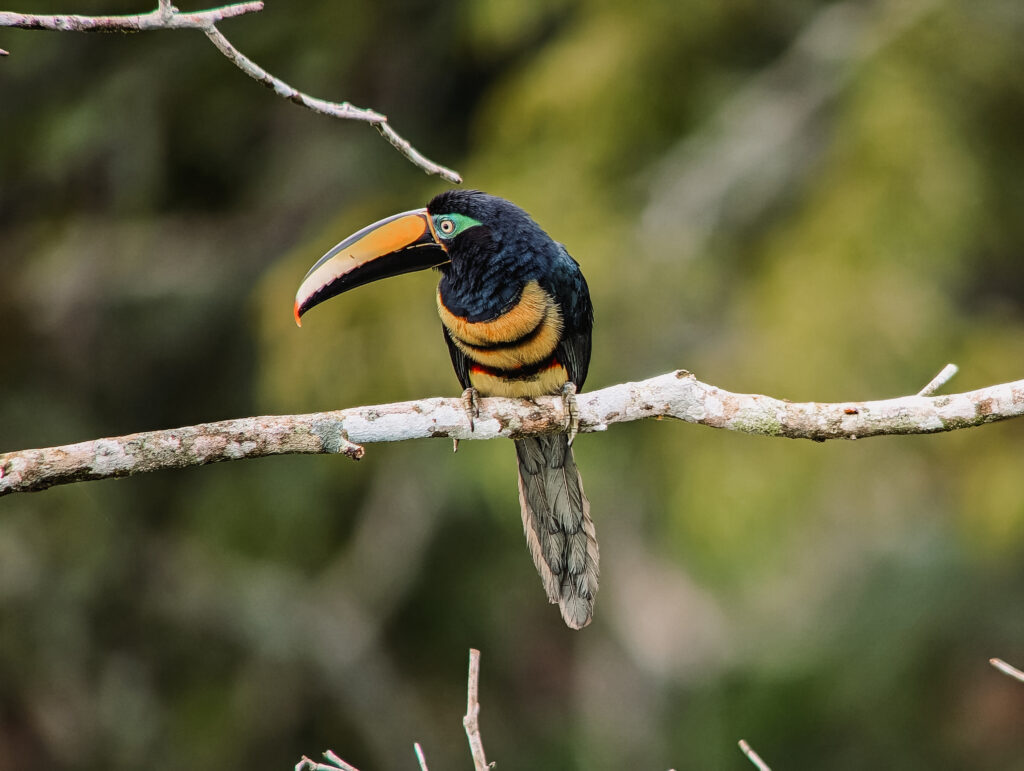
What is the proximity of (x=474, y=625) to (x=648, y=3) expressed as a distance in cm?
418

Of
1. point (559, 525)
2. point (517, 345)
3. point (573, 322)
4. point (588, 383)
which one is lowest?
point (559, 525)

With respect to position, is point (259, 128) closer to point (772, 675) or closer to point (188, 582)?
point (188, 582)

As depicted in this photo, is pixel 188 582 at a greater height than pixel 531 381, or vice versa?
pixel 188 582

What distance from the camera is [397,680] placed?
8.50 metres

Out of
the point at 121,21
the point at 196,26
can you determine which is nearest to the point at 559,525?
the point at 196,26

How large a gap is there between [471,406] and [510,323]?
1.46 ft

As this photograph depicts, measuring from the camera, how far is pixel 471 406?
11.6 ft

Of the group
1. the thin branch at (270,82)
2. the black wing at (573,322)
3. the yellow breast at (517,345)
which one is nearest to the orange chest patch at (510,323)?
the yellow breast at (517,345)

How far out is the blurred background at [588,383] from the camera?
6168 mm

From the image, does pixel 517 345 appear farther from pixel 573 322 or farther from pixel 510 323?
pixel 573 322

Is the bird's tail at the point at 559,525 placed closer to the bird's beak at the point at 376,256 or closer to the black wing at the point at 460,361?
the black wing at the point at 460,361

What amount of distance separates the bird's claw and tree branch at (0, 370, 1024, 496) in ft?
Result: 0.06

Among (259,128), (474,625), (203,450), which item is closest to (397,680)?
(474,625)

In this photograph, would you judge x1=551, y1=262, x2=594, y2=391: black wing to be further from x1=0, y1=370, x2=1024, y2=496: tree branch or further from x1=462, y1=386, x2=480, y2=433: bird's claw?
x1=0, y1=370, x2=1024, y2=496: tree branch
